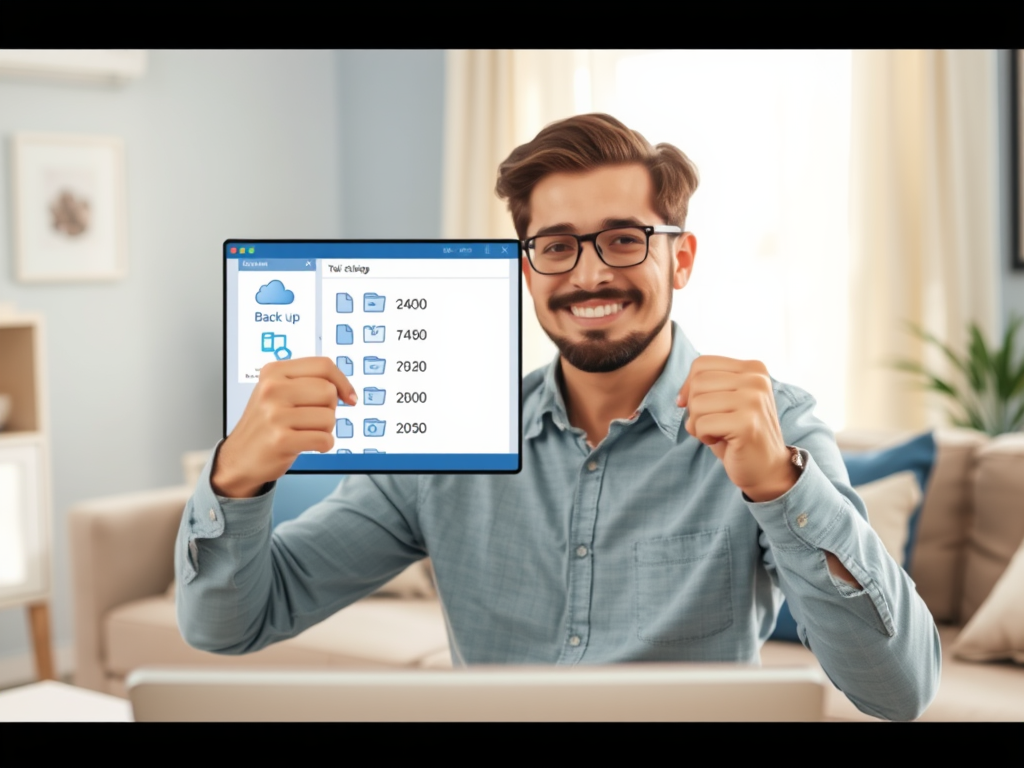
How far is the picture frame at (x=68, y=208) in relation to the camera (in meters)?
3.29

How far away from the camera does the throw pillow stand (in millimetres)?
2012

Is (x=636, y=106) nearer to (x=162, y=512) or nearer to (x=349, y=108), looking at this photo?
(x=349, y=108)

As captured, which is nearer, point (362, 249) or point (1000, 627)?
point (362, 249)

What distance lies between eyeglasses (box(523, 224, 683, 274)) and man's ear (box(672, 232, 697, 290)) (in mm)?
49

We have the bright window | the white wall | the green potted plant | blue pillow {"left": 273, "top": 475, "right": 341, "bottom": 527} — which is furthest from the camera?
the white wall

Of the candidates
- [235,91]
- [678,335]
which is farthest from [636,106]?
[678,335]

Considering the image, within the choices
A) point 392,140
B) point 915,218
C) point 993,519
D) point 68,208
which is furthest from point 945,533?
point 68,208

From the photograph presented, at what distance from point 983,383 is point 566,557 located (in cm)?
200

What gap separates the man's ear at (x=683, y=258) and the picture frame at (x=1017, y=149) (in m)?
2.30

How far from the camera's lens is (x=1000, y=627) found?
202 centimetres

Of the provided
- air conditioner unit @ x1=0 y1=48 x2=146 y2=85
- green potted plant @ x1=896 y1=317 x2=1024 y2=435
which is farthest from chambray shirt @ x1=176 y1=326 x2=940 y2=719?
air conditioner unit @ x1=0 y1=48 x2=146 y2=85

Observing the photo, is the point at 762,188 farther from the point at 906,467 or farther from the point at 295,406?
the point at 295,406

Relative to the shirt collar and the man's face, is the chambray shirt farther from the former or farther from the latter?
the man's face
